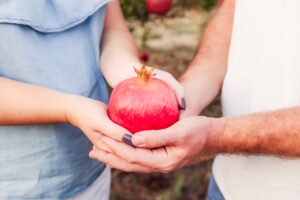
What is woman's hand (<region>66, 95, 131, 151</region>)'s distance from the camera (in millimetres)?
913

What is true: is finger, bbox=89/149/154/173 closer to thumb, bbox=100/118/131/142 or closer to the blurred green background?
thumb, bbox=100/118/131/142

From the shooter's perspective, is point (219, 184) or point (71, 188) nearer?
point (71, 188)

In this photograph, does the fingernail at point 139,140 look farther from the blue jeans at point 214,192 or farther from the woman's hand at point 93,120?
the blue jeans at point 214,192

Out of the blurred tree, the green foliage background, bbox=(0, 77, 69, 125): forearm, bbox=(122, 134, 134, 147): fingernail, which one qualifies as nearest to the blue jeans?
bbox=(122, 134, 134, 147): fingernail

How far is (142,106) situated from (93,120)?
14cm

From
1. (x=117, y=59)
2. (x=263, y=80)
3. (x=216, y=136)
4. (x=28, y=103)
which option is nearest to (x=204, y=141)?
(x=216, y=136)

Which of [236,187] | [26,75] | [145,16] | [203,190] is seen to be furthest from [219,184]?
[145,16]

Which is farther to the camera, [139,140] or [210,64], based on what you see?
[210,64]

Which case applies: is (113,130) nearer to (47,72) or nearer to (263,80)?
(47,72)

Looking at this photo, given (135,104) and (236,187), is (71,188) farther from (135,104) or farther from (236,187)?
(236,187)

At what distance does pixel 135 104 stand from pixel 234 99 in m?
0.42

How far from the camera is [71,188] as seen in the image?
1.12m

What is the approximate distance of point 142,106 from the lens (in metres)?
0.92

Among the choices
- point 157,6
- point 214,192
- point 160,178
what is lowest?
point 160,178
